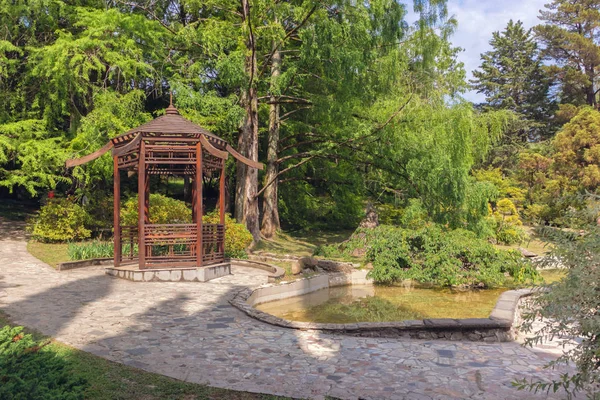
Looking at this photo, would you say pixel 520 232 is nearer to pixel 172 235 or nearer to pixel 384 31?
pixel 384 31

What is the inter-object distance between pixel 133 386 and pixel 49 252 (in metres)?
11.7

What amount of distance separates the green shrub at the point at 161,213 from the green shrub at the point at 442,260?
615 cm

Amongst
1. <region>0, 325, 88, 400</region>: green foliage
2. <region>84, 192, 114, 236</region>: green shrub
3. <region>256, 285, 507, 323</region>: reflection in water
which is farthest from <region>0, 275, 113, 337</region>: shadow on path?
<region>84, 192, 114, 236</region>: green shrub

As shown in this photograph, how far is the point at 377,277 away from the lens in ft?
39.6

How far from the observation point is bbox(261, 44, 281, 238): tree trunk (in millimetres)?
18812

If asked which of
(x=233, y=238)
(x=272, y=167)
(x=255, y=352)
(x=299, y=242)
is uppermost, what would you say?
(x=272, y=167)

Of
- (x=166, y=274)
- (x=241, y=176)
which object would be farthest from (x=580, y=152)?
(x=166, y=274)

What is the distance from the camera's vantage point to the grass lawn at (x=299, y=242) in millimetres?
17203

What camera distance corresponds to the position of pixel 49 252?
47.5ft

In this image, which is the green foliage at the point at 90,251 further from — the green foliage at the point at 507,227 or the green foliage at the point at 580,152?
the green foliage at the point at 580,152

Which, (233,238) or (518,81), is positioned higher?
(518,81)

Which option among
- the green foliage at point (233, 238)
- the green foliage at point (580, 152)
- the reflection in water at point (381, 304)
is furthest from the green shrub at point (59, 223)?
the green foliage at point (580, 152)

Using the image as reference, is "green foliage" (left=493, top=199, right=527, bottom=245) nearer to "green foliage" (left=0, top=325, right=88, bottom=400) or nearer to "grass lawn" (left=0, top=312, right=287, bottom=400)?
"grass lawn" (left=0, top=312, right=287, bottom=400)

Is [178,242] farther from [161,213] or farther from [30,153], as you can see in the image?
[30,153]
